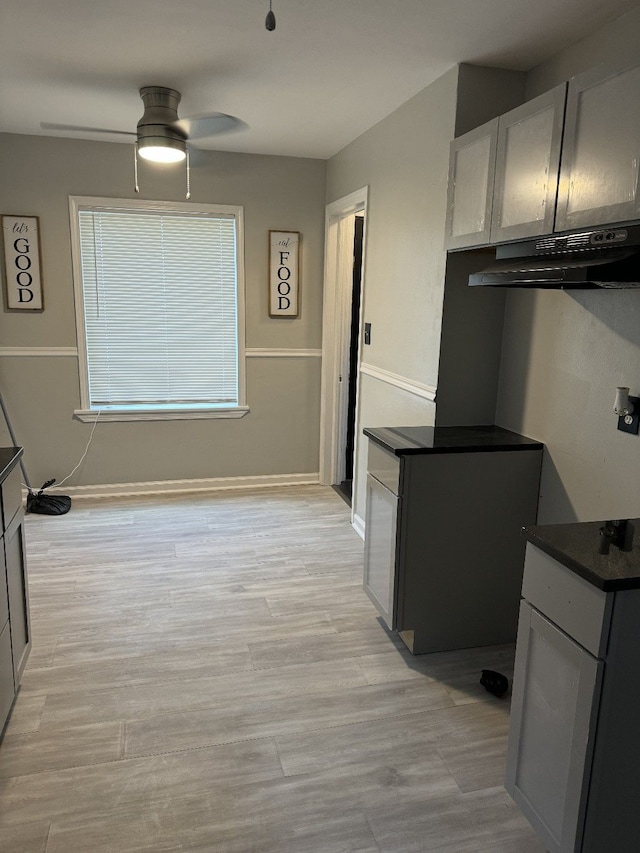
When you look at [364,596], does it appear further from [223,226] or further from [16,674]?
[223,226]

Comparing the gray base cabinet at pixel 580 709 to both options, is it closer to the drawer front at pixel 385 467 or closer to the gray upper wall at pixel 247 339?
the drawer front at pixel 385 467

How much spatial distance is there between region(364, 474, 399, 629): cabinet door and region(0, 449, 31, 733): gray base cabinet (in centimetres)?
151

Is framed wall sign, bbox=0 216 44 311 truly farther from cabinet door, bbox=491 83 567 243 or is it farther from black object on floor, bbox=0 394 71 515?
cabinet door, bbox=491 83 567 243

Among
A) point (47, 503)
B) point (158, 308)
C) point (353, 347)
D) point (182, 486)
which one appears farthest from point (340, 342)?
point (47, 503)

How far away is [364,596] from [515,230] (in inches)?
77.6

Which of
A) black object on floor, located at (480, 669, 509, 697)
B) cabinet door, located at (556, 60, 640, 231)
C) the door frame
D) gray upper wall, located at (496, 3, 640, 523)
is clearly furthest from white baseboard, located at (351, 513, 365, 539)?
cabinet door, located at (556, 60, 640, 231)

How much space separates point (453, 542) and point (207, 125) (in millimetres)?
2869

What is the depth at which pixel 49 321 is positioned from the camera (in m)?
4.36

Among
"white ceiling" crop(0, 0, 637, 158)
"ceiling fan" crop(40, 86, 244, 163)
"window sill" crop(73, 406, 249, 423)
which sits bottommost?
"window sill" crop(73, 406, 249, 423)

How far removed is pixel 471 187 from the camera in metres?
2.52

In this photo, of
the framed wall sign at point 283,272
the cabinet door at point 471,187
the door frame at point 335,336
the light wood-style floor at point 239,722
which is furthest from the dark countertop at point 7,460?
the door frame at point 335,336

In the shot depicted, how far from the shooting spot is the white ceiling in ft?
7.31

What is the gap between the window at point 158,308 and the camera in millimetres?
4395

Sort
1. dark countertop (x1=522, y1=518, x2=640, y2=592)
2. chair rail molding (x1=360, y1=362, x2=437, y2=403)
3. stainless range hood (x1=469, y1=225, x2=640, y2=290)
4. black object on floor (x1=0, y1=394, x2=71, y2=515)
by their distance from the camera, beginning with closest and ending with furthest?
dark countertop (x1=522, y1=518, x2=640, y2=592), stainless range hood (x1=469, y1=225, x2=640, y2=290), chair rail molding (x1=360, y1=362, x2=437, y2=403), black object on floor (x1=0, y1=394, x2=71, y2=515)
